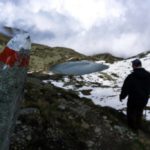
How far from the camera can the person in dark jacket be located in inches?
563

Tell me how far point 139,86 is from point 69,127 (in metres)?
2.71

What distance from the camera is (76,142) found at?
41.8ft

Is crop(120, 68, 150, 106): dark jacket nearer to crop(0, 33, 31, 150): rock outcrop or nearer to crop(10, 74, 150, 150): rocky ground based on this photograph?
crop(10, 74, 150, 150): rocky ground

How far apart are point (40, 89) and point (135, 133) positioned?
427 centimetres

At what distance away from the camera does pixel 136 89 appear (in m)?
14.3

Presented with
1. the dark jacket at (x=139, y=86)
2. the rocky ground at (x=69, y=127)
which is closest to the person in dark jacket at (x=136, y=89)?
the dark jacket at (x=139, y=86)

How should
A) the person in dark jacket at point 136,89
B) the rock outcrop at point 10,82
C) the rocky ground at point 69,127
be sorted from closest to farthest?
1. the rock outcrop at point 10,82
2. the rocky ground at point 69,127
3. the person in dark jacket at point 136,89

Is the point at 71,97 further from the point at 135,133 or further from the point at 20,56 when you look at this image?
the point at 20,56

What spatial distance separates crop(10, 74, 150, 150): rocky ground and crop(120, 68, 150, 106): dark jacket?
987 mm

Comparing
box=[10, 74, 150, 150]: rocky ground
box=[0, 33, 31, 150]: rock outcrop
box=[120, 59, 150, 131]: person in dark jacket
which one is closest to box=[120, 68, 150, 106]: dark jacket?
box=[120, 59, 150, 131]: person in dark jacket

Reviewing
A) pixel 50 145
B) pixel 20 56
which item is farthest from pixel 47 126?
pixel 20 56

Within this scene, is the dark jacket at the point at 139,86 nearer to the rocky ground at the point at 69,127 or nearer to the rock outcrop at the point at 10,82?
the rocky ground at the point at 69,127

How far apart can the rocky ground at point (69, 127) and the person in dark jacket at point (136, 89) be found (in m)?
0.55

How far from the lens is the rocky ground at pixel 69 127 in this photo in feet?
40.6
